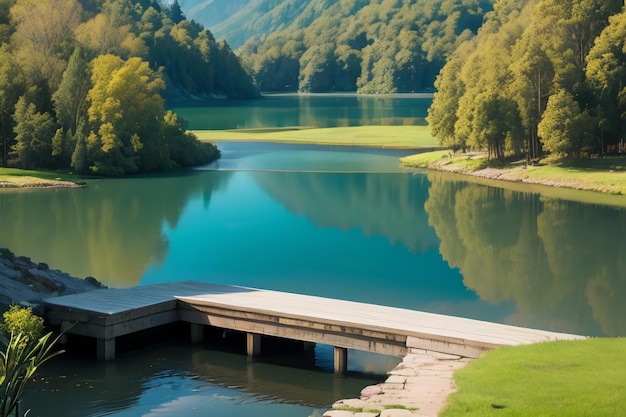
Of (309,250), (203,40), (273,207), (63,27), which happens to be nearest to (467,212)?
(273,207)

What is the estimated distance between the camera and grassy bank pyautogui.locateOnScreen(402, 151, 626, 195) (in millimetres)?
44406

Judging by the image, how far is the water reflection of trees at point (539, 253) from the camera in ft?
71.8

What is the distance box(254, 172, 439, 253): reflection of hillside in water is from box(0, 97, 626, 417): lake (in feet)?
0.32

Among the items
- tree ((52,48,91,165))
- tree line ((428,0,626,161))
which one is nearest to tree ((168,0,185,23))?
tree ((52,48,91,165))

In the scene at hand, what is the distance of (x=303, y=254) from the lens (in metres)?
28.4

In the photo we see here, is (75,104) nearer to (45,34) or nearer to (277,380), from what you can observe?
(45,34)

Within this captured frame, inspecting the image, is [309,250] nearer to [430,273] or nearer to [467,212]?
[430,273]

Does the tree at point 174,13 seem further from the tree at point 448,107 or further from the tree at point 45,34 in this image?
the tree at point 448,107

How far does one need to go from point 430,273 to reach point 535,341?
35.0 ft

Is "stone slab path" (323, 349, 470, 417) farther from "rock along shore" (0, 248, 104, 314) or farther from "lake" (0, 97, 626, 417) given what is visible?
"rock along shore" (0, 248, 104, 314)

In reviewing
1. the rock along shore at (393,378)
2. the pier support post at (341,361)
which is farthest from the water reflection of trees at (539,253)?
the rock along shore at (393,378)

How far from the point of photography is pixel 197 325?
729 inches

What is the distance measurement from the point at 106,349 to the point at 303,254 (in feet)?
37.7

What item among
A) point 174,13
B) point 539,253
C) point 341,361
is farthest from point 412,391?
point 174,13
